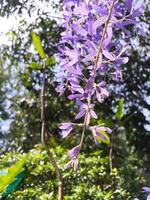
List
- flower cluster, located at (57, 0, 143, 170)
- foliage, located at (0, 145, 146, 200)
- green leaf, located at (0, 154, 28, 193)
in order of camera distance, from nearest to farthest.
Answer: flower cluster, located at (57, 0, 143, 170) < green leaf, located at (0, 154, 28, 193) < foliage, located at (0, 145, 146, 200)

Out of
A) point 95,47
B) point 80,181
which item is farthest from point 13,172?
point 80,181

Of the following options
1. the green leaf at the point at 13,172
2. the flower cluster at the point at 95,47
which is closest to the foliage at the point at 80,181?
the green leaf at the point at 13,172

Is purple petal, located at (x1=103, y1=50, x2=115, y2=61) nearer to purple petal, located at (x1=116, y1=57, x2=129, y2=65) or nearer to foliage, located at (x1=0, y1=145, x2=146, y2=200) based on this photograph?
purple petal, located at (x1=116, y1=57, x2=129, y2=65)

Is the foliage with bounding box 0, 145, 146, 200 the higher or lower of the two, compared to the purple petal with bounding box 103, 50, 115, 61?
lower

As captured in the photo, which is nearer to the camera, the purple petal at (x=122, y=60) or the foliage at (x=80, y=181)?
the purple petal at (x=122, y=60)

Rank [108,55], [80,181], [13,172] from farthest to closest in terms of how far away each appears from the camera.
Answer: [80,181] → [13,172] → [108,55]

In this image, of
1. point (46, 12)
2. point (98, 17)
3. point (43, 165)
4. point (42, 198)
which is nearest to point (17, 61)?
point (46, 12)

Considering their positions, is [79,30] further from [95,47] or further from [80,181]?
[80,181]

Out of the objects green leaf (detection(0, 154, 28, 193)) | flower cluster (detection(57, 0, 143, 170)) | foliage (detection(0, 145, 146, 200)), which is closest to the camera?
flower cluster (detection(57, 0, 143, 170))

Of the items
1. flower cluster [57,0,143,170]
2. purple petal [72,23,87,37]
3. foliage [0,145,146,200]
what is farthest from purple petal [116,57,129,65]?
foliage [0,145,146,200]

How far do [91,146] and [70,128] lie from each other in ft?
17.5

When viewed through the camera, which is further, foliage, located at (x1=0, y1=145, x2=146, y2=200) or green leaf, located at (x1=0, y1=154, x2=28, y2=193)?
foliage, located at (x1=0, y1=145, x2=146, y2=200)

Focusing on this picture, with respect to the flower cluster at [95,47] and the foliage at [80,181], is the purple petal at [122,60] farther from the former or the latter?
the foliage at [80,181]

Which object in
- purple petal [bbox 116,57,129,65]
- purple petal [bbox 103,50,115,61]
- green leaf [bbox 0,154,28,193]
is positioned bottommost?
green leaf [bbox 0,154,28,193]
